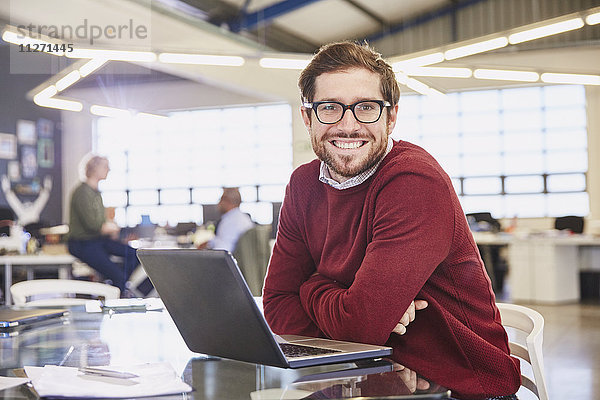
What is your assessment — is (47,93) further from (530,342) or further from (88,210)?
(530,342)

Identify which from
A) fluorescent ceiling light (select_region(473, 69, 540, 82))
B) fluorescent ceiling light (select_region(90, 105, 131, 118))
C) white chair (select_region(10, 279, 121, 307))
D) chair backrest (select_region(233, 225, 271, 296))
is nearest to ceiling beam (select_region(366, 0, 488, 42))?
fluorescent ceiling light (select_region(90, 105, 131, 118))

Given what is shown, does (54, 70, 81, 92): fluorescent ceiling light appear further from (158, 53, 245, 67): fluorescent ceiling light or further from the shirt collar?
the shirt collar

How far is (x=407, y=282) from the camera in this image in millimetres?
1330

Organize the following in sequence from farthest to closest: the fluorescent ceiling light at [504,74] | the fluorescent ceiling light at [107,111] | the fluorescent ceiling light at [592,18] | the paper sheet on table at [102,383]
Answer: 1. the fluorescent ceiling light at [107,111]
2. the fluorescent ceiling light at [504,74]
3. the fluorescent ceiling light at [592,18]
4. the paper sheet on table at [102,383]

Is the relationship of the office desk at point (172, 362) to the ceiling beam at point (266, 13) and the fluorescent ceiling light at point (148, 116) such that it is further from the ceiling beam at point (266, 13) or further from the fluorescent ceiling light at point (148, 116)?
the ceiling beam at point (266, 13)

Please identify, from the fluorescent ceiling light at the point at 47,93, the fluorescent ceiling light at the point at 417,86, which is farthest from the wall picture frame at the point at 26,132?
the fluorescent ceiling light at the point at 417,86

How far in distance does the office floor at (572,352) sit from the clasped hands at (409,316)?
8.92 ft

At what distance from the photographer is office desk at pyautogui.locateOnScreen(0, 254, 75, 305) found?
5984 millimetres

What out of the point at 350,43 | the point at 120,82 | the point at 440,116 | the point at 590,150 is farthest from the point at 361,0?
the point at 350,43

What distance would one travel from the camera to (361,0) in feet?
40.5

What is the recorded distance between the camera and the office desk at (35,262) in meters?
5.98

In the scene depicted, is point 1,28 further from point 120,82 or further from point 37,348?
point 120,82

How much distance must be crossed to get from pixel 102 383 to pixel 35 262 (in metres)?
5.44

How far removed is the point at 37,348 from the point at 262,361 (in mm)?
543
